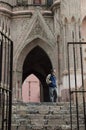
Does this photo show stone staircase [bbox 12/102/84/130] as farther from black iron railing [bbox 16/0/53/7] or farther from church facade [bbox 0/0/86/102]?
black iron railing [bbox 16/0/53/7]

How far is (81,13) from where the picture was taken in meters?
19.0

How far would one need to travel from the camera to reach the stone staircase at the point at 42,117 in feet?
29.2

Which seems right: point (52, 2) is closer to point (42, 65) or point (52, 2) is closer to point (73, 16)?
point (73, 16)

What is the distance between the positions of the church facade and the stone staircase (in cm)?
743

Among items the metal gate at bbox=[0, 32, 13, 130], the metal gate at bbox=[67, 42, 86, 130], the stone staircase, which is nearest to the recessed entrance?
the metal gate at bbox=[67, 42, 86, 130]

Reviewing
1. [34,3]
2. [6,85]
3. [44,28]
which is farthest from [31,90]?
[6,85]

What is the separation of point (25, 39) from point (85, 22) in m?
4.12

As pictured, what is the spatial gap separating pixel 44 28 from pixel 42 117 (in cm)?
1152

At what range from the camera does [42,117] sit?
32.5ft

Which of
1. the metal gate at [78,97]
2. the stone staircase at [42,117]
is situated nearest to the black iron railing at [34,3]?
the metal gate at [78,97]

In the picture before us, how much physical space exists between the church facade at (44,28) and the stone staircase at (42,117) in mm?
7426

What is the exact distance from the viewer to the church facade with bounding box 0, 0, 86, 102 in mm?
18953

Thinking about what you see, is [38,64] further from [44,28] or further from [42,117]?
[42,117]

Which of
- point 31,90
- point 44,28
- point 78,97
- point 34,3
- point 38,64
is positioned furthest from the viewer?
point 31,90
